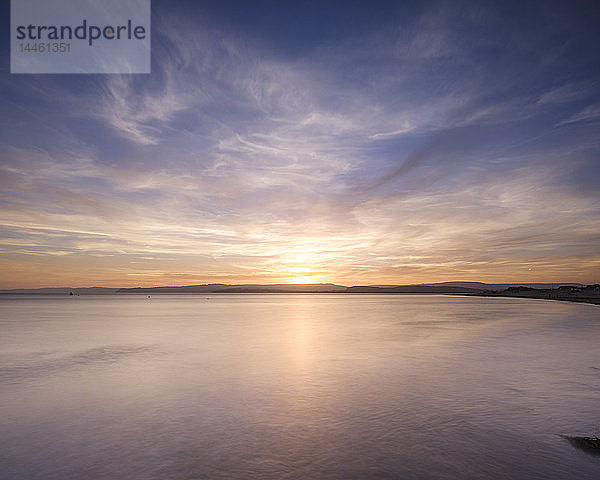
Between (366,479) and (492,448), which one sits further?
(492,448)

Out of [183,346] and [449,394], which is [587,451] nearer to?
[449,394]

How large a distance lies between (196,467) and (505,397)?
1202 cm

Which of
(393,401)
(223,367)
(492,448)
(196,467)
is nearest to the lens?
(196,467)

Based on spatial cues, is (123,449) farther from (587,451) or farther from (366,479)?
(587,451)

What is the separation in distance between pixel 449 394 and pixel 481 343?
18256 millimetres

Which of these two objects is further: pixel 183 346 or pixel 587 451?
pixel 183 346

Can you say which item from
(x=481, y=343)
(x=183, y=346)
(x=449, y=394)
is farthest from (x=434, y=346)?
(x=183, y=346)

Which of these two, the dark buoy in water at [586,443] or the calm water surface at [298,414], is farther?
the dark buoy in water at [586,443]

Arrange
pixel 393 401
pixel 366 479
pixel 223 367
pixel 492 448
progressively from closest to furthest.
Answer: pixel 366 479
pixel 492 448
pixel 393 401
pixel 223 367

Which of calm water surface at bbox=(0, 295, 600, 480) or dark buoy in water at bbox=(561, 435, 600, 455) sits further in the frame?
dark buoy in water at bbox=(561, 435, 600, 455)

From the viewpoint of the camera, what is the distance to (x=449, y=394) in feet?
51.9

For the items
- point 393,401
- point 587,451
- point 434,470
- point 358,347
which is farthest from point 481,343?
point 434,470

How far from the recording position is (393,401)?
14.8 m

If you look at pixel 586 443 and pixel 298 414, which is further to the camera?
pixel 298 414
